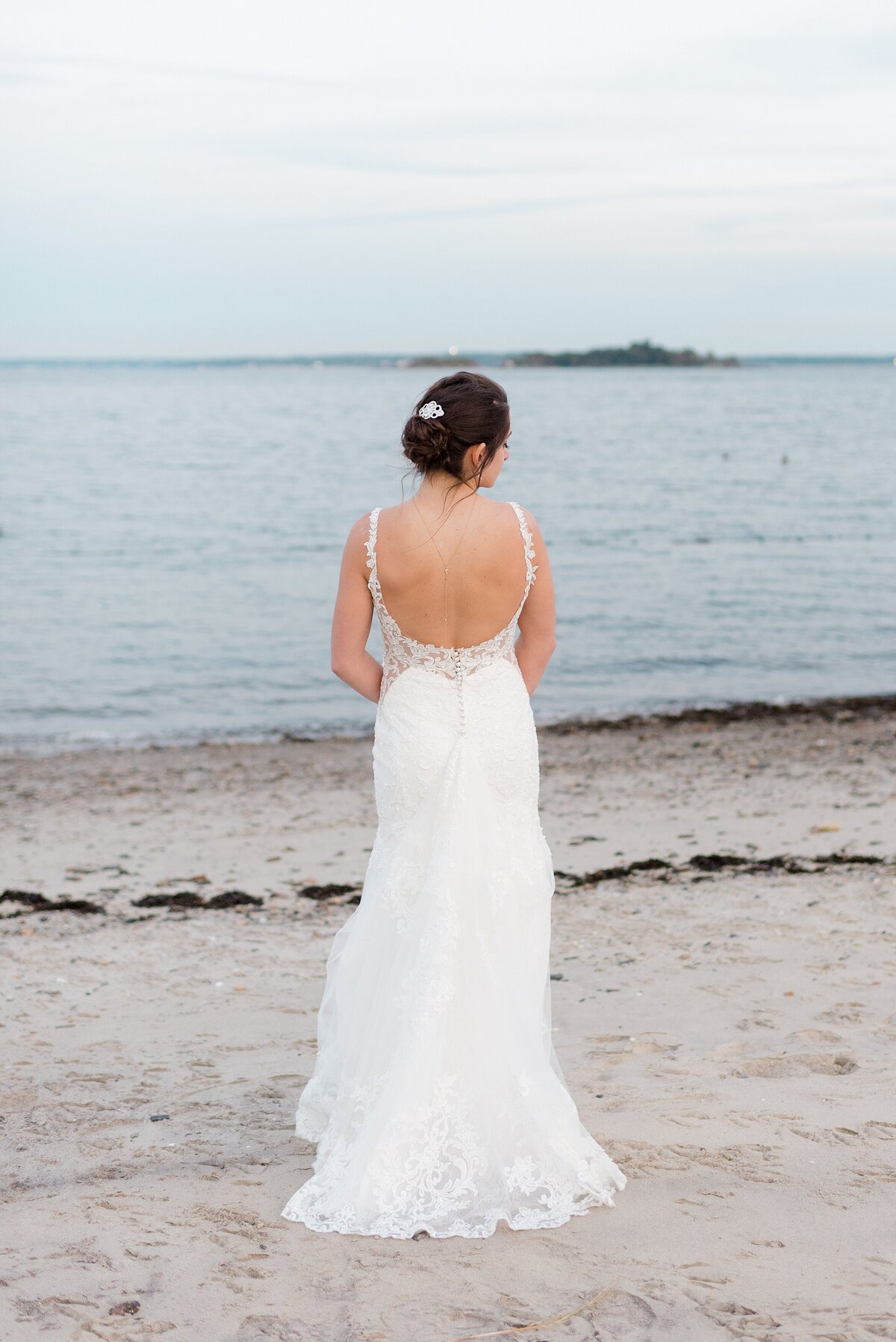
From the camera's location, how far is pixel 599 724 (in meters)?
13.6

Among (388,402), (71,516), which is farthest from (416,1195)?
(388,402)

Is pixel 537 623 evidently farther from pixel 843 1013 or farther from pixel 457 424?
pixel 843 1013

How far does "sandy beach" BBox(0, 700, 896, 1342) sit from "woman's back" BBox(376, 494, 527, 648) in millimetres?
1805

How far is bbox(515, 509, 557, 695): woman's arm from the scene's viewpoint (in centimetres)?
375

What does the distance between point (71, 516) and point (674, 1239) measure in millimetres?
32855

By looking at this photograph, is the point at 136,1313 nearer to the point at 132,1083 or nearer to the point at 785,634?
the point at 132,1083

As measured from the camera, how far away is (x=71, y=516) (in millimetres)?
33656

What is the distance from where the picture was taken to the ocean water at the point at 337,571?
616 inches

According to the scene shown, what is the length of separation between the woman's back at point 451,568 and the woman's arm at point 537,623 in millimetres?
74

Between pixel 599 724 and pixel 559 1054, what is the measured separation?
28.7 feet

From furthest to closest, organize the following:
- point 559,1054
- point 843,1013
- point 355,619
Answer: point 843,1013 → point 559,1054 → point 355,619

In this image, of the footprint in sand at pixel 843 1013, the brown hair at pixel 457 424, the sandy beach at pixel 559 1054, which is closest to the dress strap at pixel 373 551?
the brown hair at pixel 457 424

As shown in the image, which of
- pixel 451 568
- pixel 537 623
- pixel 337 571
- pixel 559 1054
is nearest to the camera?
pixel 451 568

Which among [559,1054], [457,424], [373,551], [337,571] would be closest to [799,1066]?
[559,1054]
